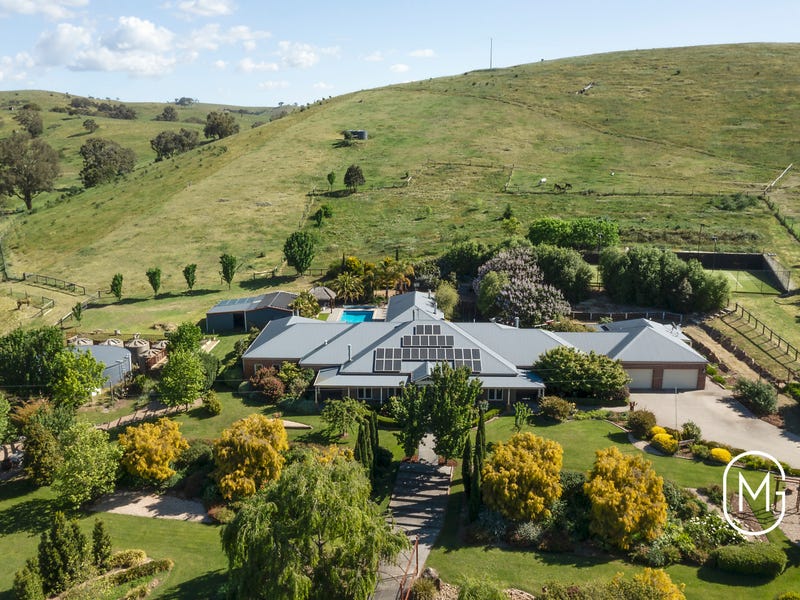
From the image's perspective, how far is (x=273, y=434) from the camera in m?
40.7

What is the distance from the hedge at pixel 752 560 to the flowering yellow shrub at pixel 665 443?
10823 millimetres

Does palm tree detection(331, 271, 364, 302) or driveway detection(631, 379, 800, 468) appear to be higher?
palm tree detection(331, 271, 364, 302)

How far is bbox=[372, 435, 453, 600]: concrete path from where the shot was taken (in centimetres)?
3272

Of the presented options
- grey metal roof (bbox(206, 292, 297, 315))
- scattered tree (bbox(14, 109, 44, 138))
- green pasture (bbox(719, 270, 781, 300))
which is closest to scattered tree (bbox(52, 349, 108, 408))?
grey metal roof (bbox(206, 292, 297, 315))

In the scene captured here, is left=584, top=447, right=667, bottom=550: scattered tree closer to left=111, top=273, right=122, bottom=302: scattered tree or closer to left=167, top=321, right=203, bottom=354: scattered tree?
left=167, top=321, right=203, bottom=354: scattered tree

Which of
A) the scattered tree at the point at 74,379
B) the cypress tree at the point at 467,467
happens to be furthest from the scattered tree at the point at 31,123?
the cypress tree at the point at 467,467

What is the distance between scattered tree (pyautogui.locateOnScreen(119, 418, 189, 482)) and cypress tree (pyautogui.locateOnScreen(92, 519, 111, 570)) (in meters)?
6.34

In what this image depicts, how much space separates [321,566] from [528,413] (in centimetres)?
2443

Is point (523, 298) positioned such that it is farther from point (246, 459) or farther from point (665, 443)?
point (246, 459)

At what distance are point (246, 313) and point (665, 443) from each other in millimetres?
46539

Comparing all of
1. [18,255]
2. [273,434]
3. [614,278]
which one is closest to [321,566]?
[273,434]

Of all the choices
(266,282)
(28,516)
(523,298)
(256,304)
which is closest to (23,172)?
(266,282)

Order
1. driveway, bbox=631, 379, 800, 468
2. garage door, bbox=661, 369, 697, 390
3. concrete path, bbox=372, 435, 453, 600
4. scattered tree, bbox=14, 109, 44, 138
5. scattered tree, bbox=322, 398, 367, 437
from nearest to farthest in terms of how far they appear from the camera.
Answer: concrete path, bbox=372, 435, 453, 600, driveway, bbox=631, 379, 800, 468, scattered tree, bbox=322, 398, 367, 437, garage door, bbox=661, 369, 697, 390, scattered tree, bbox=14, 109, 44, 138

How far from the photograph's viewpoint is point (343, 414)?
153ft
